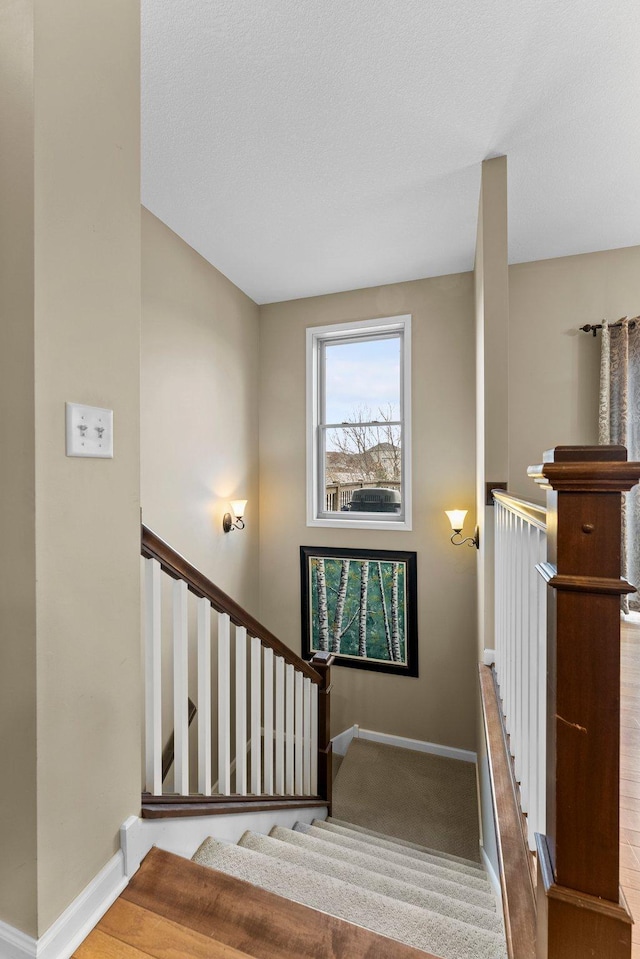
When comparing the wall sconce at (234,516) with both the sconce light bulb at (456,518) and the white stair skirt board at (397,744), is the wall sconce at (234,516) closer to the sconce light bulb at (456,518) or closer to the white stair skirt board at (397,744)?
the sconce light bulb at (456,518)

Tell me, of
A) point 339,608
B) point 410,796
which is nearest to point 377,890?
point 410,796

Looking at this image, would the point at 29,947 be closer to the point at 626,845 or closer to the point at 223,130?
the point at 626,845

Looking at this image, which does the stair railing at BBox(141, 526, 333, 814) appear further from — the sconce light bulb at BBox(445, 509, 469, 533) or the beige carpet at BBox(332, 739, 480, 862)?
the sconce light bulb at BBox(445, 509, 469, 533)

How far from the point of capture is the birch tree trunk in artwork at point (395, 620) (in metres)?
3.63

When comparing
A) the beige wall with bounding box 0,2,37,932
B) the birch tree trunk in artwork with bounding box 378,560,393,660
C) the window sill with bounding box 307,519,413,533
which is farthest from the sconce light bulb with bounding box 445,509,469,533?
the beige wall with bounding box 0,2,37,932

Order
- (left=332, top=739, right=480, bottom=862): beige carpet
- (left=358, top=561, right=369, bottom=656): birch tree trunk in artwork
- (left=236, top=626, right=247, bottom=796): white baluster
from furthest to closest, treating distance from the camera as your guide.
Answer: (left=358, top=561, right=369, bottom=656): birch tree trunk in artwork < (left=332, top=739, right=480, bottom=862): beige carpet < (left=236, top=626, right=247, bottom=796): white baluster

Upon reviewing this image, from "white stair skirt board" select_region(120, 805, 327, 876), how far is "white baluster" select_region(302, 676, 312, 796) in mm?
526

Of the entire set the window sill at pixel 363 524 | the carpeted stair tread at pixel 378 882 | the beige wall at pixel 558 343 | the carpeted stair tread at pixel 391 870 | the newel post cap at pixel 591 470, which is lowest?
the carpeted stair tread at pixel 391 870

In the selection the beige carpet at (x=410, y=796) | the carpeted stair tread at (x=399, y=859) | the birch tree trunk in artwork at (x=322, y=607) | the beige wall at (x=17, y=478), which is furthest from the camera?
the birch tree trunk in artwork at (x=322, y=607)

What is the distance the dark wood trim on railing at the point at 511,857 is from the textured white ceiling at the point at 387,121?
99.2 inches

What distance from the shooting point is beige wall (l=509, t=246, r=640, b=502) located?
3068 millimetres

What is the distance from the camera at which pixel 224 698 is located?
66.6 inches

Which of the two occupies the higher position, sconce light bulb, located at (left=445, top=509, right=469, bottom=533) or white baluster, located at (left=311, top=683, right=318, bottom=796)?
sconce light bulb, located at (left=445, top=509, right=469, bottom=533)

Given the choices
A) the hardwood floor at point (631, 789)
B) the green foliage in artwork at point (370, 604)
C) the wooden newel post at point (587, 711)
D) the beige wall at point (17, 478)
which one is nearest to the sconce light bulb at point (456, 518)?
the green foliage in artwork at point (370, 604)
